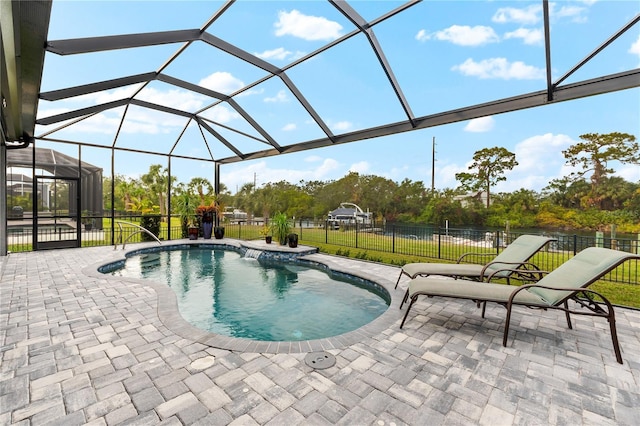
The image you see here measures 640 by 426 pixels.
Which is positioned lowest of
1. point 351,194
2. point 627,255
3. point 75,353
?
point 75,353

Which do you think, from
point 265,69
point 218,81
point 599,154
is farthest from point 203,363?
point 599,154

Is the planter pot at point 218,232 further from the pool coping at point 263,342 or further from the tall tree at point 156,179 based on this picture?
the tall tree at point 156,179

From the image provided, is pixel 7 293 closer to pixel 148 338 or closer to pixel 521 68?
pixel 148 338

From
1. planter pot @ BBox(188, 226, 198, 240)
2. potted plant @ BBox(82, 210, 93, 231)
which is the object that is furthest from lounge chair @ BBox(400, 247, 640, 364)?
potted plant @ BBox(82, 210, 93, 231)

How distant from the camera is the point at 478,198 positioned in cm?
3088

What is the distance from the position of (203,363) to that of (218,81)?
6.40 meters

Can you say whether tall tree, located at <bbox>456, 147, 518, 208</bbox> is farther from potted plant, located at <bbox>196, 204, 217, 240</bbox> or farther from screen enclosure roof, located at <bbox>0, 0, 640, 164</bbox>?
screen enclosure roof, located at <bbox>0, 0, 640, 164</bbox>

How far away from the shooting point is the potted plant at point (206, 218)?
12.1 m

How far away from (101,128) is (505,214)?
31359mm

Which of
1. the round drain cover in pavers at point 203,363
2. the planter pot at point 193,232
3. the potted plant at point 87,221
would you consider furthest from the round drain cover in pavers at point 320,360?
the planter pot at point 193,232

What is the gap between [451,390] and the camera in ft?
7.50

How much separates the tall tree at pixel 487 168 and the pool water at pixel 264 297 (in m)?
29.5

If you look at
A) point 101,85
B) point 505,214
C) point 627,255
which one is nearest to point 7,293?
point 101,85

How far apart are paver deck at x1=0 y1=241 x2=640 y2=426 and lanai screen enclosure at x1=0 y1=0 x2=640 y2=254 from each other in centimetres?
313
